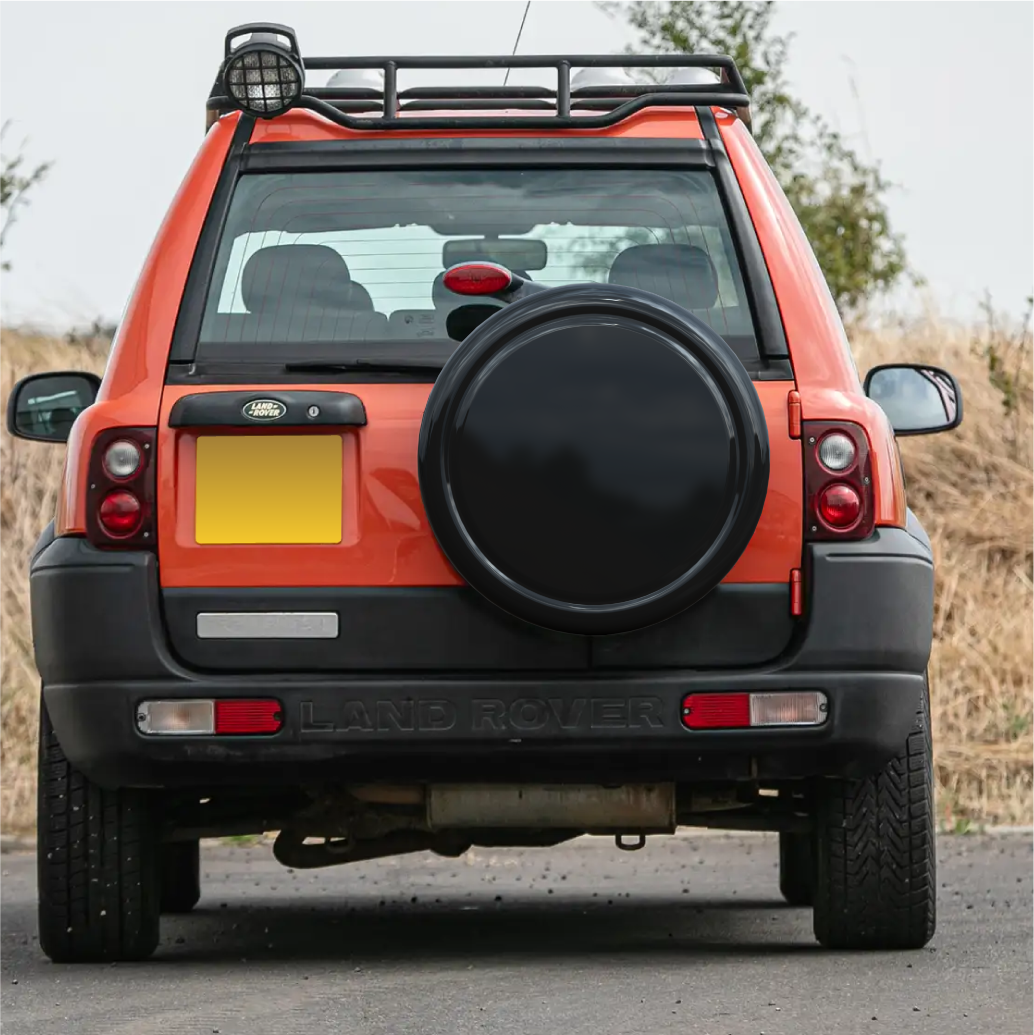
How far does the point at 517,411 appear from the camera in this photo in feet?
14.5

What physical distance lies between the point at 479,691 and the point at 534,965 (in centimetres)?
89

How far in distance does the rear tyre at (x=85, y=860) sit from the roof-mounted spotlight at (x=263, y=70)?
1540 millimetres

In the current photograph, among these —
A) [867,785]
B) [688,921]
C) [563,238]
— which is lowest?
[688,921]

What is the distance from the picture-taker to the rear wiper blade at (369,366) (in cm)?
477

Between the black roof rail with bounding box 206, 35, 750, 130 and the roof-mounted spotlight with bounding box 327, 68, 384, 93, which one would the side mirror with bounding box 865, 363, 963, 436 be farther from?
the roof-mounted spotlight with bounding box 327, 68, 384, 93

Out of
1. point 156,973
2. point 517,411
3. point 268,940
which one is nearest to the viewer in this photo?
point 517,411

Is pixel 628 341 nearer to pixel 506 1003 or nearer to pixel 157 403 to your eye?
pixel 157 403

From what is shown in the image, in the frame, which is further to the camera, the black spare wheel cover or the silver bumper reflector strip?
the silver bumper reflector strip

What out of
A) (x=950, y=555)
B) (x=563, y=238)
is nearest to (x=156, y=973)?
(x=563, y=238)

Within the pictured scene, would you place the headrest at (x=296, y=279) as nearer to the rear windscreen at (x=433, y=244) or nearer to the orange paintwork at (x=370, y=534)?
the rear windscreen at (x=433, y=244)

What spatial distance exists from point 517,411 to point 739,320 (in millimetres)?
752

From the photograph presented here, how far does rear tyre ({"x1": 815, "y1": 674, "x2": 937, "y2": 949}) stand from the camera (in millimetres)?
5133

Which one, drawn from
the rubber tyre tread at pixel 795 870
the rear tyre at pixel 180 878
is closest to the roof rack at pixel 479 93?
the rubber tyre tread at pixel 795 870

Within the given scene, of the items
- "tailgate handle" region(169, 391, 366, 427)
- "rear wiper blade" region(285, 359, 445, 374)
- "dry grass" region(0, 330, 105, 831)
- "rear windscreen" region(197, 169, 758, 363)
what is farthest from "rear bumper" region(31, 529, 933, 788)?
"dry grass" region(0, 330, 105, 831)
